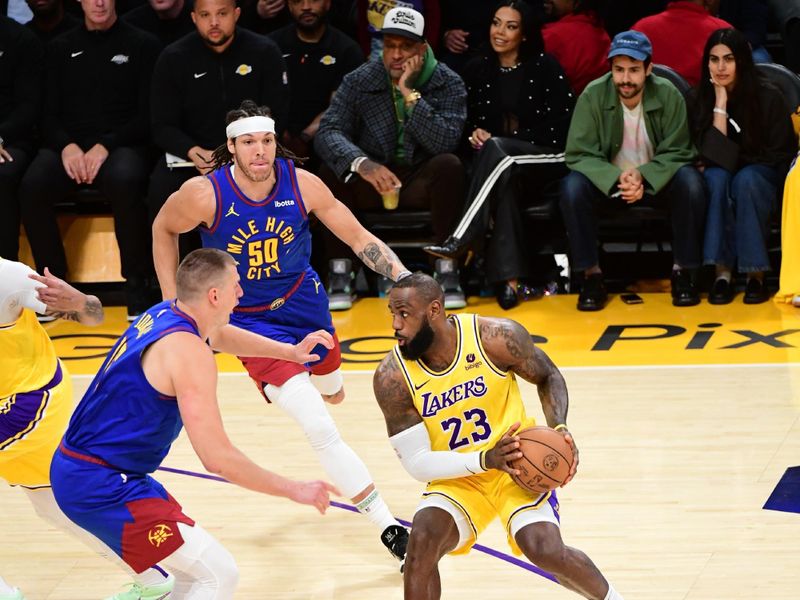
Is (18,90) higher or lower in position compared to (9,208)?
higher

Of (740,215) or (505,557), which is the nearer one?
(505,557)

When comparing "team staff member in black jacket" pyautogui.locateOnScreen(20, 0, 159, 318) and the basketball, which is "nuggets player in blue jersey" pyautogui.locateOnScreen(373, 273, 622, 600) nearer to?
the basketball

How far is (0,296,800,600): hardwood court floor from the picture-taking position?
5.43 m

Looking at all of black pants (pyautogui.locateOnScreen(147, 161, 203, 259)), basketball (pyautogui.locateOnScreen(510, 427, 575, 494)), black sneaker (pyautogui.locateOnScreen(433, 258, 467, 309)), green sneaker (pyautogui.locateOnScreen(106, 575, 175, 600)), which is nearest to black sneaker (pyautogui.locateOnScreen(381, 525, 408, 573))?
green sneaker (pyautogui.locateOnScreen(106, 575, 175, 600))

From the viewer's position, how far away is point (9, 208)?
1002 centimetres

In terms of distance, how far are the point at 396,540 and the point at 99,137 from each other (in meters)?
5.58

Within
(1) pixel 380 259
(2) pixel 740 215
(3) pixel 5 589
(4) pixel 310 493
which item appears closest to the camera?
(4) pixel 310 493

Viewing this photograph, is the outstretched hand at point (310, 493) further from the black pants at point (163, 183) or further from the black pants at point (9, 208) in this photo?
the black pants at point (9, 208)

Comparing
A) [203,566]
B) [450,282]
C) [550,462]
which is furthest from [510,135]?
[203,566]

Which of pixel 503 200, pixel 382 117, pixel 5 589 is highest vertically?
pixel 382 117

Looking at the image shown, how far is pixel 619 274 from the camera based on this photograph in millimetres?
10430

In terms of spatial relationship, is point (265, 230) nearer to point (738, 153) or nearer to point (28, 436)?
point (28, 436)

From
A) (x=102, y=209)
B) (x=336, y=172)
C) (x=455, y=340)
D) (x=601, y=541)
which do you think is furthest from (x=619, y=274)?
(x=455, y=340)

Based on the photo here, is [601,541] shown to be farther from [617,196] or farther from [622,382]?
[617,196]
